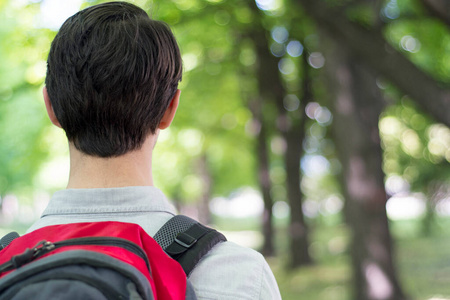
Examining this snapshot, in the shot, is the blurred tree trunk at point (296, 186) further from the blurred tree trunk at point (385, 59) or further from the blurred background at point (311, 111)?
the blurred tree trunk at point (385, 59)

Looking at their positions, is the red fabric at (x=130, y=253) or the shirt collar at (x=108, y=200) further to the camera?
the shirt collar at (x=108, y=200)

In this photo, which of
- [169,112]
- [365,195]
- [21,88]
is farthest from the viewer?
[21,88]

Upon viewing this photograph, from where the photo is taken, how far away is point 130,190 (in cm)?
137

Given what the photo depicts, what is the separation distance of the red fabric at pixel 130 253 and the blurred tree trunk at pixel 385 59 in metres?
5.12

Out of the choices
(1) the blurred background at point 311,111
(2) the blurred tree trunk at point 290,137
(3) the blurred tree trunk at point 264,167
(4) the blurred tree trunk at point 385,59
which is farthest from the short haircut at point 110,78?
(3) the blurred tree trunk at point 264,167

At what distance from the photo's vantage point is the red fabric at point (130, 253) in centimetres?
117

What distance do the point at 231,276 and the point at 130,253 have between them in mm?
256

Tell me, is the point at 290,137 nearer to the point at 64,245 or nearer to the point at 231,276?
the point at 231,276

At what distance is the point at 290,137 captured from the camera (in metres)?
14.5

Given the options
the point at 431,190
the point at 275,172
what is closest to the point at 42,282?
the point at 431,190

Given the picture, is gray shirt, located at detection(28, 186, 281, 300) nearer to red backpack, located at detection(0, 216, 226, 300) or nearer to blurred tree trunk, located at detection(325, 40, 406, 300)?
red backpack, located at detection(0, 216, 226, 300)

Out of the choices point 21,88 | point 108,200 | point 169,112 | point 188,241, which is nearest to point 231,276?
point 188,241

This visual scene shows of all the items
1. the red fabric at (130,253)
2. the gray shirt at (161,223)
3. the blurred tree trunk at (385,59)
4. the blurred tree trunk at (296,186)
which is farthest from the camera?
the blurred tree trunk at (296,186)

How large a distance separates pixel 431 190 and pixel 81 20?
22.1 m
